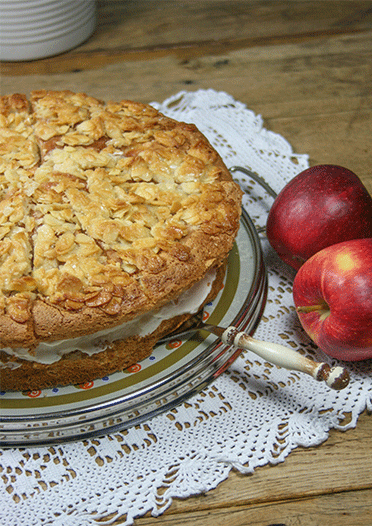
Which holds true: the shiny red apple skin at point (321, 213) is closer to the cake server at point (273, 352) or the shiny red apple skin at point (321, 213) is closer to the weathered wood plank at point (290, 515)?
the cake server at point (273, 352)

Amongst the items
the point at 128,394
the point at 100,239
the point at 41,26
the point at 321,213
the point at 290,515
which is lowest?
the point at 290,515

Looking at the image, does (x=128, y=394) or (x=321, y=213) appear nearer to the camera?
(x=128, y=394)

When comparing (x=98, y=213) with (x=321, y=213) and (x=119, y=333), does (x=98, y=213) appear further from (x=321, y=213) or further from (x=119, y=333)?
(x=321, y=213)

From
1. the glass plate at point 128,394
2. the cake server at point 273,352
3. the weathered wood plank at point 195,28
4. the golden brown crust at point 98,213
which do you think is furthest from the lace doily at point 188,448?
the weathered wood plank at point 195,28

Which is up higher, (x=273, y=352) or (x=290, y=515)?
(x=273, y=352)

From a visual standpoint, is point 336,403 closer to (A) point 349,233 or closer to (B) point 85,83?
(A) point 349,233

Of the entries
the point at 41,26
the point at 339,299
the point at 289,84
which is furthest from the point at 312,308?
the point at 41,26

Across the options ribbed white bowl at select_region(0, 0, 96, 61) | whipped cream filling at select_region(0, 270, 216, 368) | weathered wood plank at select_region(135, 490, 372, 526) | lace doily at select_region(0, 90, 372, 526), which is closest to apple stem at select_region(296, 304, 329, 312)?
lace doily at select_region(0, 90, 372, 526)
